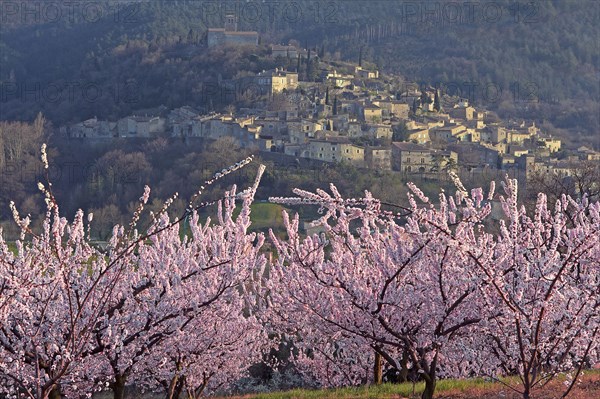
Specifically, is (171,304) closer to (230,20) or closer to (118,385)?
(118,385)

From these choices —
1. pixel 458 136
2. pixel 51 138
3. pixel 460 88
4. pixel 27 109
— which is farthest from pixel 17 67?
pixel 458 136

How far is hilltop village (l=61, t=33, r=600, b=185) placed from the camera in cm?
6488

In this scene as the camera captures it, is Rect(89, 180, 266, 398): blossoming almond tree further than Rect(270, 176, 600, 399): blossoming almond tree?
Yes

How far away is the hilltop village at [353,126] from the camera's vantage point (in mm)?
64875

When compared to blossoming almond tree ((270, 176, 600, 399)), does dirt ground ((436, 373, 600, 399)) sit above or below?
below

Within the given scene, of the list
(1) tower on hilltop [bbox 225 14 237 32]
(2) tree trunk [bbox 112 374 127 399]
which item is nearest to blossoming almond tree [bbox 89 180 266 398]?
(2) tree trunk [bbox 112 374 127 399]

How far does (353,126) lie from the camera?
74.9 metres

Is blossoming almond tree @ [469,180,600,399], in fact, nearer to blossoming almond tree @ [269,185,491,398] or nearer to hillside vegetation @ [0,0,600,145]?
blossoming almond tree @ [269,185,491,398]

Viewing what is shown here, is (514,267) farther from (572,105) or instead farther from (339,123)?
(572,105)

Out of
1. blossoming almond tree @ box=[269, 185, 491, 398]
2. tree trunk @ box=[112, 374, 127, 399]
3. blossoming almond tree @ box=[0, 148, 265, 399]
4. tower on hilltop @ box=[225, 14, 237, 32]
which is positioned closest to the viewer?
blossoming almond tree @ box=[269, 185, 491, 398]

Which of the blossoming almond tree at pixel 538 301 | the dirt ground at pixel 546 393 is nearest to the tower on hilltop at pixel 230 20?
the dirt ground at pixel 546 393

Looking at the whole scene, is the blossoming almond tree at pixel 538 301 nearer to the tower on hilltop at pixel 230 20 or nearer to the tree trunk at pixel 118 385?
the tree trunk at pixel 118 385

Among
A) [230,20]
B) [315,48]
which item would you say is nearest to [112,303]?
[315,48]

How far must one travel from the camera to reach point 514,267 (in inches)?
301
